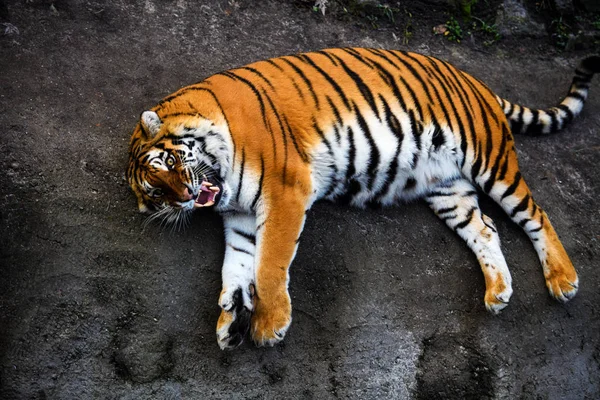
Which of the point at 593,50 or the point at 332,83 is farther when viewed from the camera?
the point at 593,50

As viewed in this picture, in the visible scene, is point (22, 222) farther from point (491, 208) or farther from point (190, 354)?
point (491, 208)

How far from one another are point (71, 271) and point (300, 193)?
1.07 meters

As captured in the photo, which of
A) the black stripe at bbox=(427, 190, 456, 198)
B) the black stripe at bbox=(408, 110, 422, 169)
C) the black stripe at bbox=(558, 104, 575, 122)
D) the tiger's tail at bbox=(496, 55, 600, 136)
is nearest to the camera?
the black stripe at bbox=(408, 110, 422, 169)

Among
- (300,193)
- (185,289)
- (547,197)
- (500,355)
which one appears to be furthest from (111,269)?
(547,197)

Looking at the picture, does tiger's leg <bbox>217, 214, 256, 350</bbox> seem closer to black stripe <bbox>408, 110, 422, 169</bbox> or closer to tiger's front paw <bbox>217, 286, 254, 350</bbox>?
tiger's front paw <bbox>217, 286, 254, 350</bbox>

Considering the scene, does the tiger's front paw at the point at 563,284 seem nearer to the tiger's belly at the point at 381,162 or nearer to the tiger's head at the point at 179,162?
the tiger's belly at the point at 381,162

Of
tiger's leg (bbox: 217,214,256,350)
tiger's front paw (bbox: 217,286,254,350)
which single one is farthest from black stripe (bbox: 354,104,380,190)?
tiger's front paw (bbox: 217,286,254,350)

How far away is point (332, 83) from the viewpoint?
3.11m

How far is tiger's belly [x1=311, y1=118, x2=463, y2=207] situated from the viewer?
300 centimetres

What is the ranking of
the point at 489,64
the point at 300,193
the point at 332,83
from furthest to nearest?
the point at 489,64 < the point at 332,83 < the point at 300,193

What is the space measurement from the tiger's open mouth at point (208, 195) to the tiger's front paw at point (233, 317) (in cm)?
40

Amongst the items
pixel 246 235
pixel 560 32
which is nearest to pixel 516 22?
pixel 560 32

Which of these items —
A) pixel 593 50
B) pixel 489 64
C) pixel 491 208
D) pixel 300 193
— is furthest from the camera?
pixel 593 50

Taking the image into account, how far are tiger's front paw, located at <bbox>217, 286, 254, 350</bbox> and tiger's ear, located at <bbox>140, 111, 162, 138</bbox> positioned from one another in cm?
79
